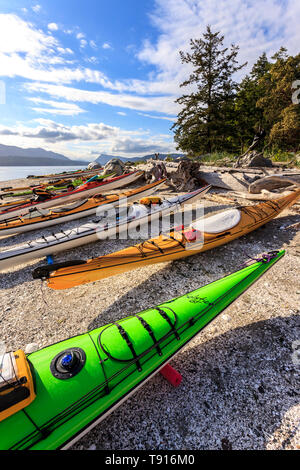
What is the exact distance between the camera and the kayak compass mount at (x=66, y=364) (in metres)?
1.76

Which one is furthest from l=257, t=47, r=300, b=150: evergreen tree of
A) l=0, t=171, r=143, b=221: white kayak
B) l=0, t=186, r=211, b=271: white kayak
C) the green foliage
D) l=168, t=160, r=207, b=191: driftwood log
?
l=0, t=186, r=211, b=271: white kayak

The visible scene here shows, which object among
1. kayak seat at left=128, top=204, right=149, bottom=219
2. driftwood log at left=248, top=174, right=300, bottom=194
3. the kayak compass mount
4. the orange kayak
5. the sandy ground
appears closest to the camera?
the kayak compass mount

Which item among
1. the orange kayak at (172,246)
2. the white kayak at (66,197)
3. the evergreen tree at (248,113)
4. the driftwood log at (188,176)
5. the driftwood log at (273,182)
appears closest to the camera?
the orange kayak at (172,246)

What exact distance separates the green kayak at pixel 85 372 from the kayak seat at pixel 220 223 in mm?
2550

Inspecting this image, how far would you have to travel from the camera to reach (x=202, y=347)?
8.85 feet

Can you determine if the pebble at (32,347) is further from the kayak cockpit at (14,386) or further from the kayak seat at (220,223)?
the kayak seat at (220,223)

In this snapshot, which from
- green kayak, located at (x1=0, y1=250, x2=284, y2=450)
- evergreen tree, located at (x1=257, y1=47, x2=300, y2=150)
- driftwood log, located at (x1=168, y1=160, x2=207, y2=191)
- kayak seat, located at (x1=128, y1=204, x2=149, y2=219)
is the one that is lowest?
green kayak, located at (x1=0, y1=250, x2=284, y2=450)

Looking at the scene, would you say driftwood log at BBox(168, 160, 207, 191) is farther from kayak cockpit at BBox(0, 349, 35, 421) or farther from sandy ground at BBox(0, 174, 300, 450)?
kayak cockpit at BBox(0, 349, 35, 421)

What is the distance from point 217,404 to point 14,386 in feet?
6.64

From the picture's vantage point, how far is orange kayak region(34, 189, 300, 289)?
3.36 m

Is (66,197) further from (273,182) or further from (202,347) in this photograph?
(273,182)

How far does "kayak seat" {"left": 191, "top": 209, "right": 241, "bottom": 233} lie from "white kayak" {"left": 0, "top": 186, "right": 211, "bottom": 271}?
81.0 inches

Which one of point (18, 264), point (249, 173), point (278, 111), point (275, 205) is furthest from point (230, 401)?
point (278, 111)

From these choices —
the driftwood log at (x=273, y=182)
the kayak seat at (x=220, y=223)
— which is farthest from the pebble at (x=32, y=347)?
the driftwood log at (x=273, y=182)
